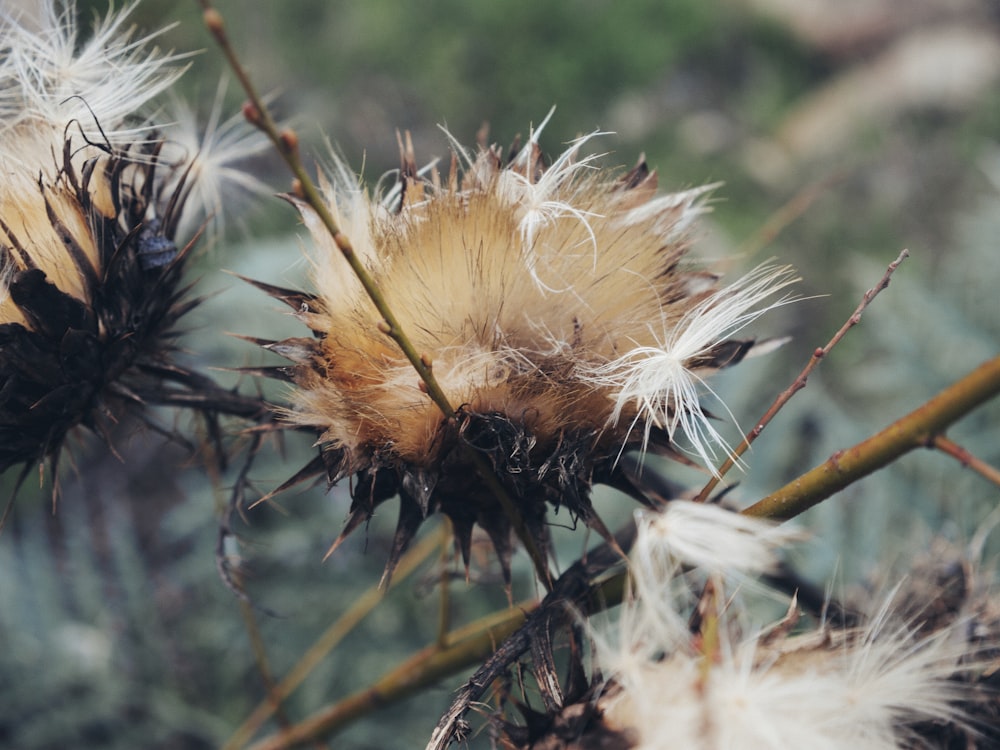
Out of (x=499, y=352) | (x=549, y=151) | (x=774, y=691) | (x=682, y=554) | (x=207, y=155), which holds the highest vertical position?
(x=207, y=155)

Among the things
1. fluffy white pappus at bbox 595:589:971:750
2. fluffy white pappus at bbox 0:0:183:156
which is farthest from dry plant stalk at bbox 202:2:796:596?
fluffy white pappus at bbox 0:0:183:156

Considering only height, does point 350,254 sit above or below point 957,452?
above

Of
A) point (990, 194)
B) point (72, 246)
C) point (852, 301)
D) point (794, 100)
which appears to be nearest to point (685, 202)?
point (72, 246)

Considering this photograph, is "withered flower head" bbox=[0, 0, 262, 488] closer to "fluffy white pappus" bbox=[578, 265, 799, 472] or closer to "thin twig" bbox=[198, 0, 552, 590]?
"thin twig" bbox=[198, 0, 552, 590]

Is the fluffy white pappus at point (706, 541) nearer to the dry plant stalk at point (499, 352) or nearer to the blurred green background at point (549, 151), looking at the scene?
the dry plant stalk at point (499, 352)

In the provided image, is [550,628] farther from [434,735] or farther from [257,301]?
[257,301]

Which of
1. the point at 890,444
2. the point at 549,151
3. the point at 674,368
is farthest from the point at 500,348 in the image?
the point at 549,151

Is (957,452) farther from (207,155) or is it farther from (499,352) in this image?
(207,155)
